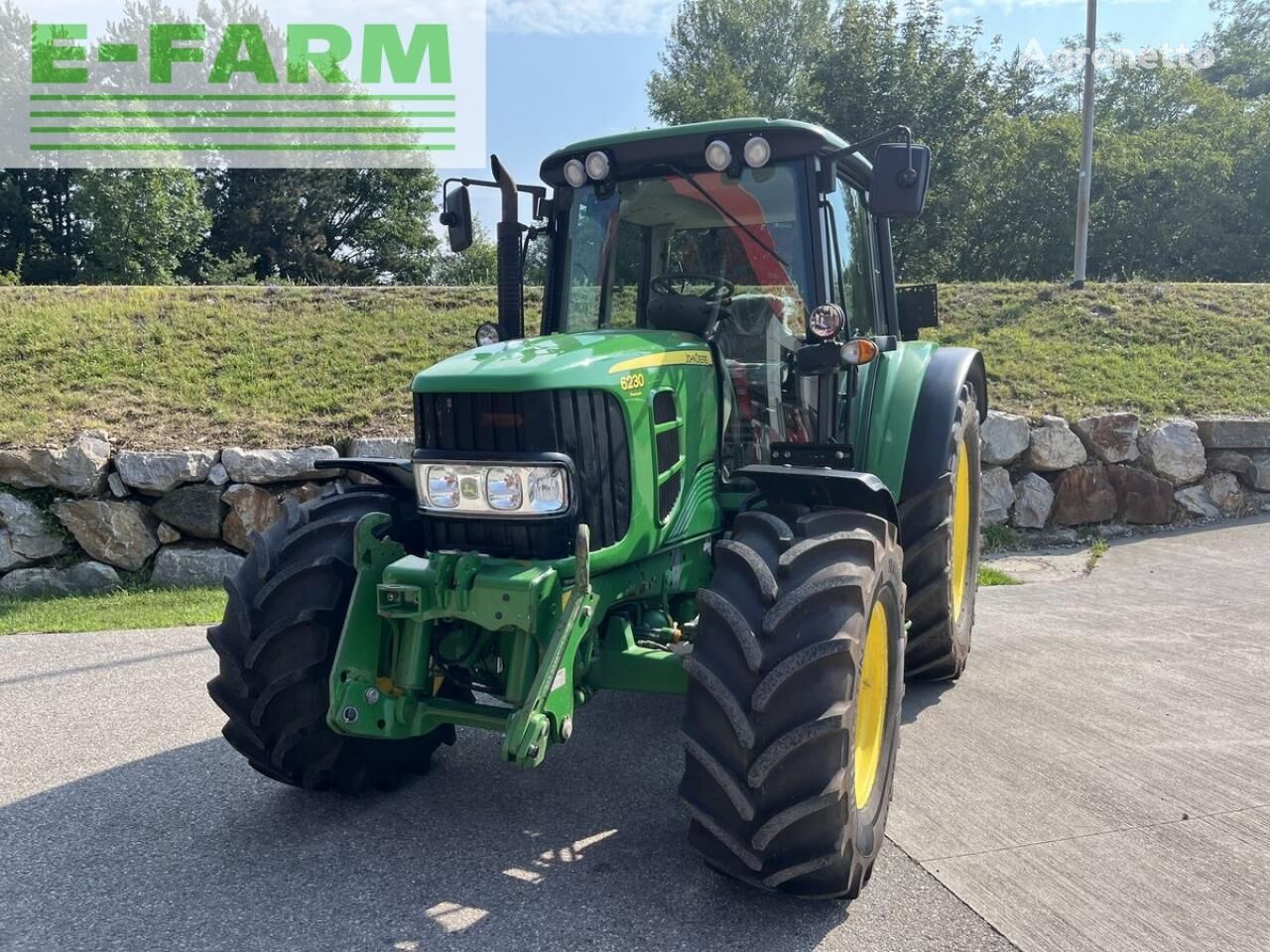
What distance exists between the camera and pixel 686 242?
4.17m

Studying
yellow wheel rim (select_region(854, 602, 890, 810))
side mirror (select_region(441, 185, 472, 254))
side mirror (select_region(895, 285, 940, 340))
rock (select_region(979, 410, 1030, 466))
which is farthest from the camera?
rock (select_region(979, 410, 1030, 466))

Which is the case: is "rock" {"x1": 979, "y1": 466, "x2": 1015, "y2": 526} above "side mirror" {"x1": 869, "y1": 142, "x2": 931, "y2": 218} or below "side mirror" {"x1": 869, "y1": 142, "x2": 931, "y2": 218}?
below

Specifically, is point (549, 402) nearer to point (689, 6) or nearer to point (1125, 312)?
point (1125, 312)

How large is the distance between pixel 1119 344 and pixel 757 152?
801 centimetres

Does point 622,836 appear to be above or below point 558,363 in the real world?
below

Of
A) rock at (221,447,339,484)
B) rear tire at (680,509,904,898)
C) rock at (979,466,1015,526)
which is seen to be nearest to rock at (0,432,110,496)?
rock at (221,447,339,484)

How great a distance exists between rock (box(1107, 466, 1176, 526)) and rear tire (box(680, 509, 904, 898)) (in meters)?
6.49

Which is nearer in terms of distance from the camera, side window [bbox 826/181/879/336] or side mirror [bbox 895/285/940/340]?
side window [bbox 826/181/879/336]

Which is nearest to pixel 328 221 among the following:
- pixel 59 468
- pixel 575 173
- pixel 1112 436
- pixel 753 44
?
pixel 753 44

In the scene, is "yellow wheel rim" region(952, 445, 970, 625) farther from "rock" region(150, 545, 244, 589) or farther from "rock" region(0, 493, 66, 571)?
"rock" region(0, 493, 66, 571)

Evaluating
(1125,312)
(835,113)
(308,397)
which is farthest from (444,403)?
(835,113)

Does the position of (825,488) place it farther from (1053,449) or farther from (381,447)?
(1053,449)

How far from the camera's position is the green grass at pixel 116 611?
655 centimetres

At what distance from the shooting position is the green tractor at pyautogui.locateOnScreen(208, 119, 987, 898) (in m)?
2.77
